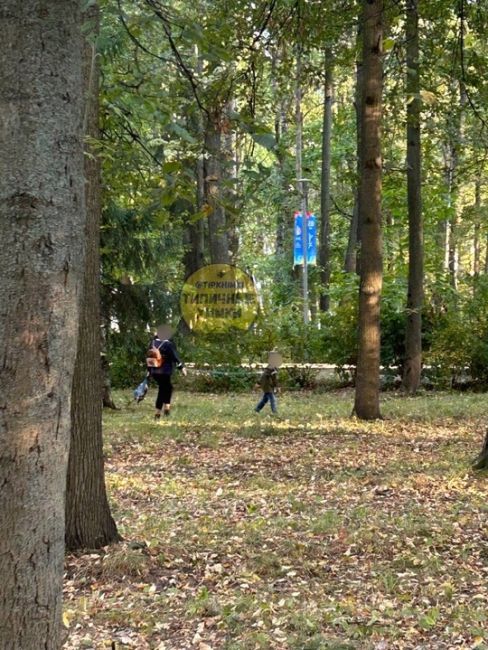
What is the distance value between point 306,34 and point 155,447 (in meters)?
5.92

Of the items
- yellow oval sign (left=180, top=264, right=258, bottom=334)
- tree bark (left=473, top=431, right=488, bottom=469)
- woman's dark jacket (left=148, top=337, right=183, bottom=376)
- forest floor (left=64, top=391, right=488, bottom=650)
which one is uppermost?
yellow oval sign (left=180, top=264, right=258, bottom=334)

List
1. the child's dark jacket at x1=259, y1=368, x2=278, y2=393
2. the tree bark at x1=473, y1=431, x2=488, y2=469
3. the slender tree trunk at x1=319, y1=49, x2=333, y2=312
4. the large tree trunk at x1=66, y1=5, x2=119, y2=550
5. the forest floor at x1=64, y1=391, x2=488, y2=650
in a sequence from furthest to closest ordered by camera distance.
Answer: the slender tree trunk at x1=319, y1=49, x2=333, y2=312
the child's dark jacket at x1=259, y1=368, x2=278, y2=393
the tree bark at x1=473, y1=431, x2=488, y2=469
the large tree trunk at x1=66, y1=5, x2=119, y2=550
the forest floor at x1=64, y1=391, x2=488, y2=650

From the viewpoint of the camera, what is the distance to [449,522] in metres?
6.15

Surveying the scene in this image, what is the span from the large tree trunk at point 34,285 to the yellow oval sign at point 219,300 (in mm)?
18163

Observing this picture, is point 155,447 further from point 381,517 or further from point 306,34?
point 306,34

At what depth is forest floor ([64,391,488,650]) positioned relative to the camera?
4.30 metres

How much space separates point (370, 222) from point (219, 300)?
1076 centimetres

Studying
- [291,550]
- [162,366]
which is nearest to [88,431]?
[291,550]

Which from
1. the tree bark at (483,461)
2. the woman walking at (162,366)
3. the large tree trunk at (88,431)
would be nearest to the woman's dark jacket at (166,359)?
the woman walking at (162,366)

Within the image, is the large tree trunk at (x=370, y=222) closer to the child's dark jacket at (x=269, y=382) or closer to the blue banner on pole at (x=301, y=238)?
the child's dark jacket at (x=269, y=382)

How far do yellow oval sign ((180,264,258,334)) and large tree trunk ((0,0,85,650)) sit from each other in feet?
59.6

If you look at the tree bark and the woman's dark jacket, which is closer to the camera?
the tree bark

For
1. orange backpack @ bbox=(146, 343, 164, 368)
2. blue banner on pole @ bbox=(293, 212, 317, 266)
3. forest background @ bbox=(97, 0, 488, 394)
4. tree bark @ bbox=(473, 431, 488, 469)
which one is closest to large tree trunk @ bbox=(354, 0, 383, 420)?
forest background @ bbox=(97, 0, 488, 394)

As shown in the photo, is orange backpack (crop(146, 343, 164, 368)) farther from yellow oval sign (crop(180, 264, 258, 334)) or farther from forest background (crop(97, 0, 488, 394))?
yellow oval sign (crop(180, 264, 258, 334))
